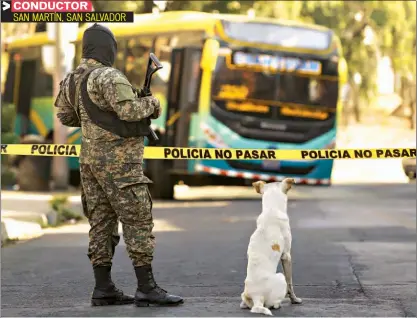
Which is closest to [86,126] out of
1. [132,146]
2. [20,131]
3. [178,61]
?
[132,146]

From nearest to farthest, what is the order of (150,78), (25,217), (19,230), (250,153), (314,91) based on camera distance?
(150,78), (250,153), (19,230), (25,217), (314,91)

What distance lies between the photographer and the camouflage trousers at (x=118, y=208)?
7.96 m

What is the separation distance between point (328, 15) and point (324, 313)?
→ 1509 inches

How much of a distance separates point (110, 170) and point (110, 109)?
0.38 m

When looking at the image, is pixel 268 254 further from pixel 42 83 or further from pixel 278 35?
pixel 42 83

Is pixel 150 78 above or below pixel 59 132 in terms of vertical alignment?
above

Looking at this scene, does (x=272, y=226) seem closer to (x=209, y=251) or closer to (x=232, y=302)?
(x=232, y=302)

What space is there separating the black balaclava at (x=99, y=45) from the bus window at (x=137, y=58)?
47.7 ft

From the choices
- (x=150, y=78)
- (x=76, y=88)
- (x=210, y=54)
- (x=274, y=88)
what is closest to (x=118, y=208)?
(x=76, y=88)

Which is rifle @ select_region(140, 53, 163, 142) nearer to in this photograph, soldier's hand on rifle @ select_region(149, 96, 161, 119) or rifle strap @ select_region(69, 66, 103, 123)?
soldier's hand on rifle @ select_region(149, 96, 161, 119)

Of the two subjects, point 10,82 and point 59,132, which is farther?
point 10,82

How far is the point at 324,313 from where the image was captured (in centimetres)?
772

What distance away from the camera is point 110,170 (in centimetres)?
795

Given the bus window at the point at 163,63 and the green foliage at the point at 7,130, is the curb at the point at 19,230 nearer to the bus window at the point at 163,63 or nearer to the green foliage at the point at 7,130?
the green foliage at the point at 7,130
